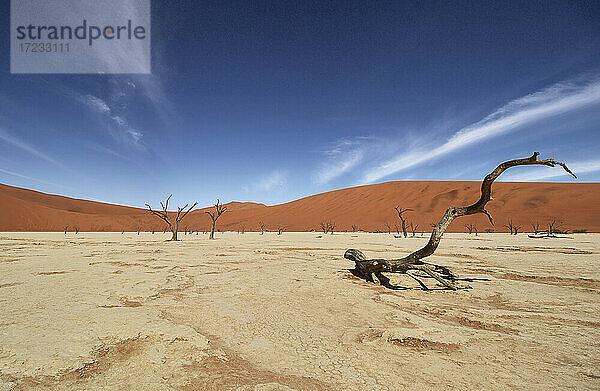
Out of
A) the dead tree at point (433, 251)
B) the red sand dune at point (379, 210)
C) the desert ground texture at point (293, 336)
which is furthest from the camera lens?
the red sand dune at point (379, 210)

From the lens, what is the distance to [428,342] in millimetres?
3609

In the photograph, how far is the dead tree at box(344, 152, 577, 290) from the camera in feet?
20.5

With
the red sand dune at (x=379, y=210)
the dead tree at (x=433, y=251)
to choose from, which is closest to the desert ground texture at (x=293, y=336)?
the dead tree at (x=433, y=251)

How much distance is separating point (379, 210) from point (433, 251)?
5966 centimetres

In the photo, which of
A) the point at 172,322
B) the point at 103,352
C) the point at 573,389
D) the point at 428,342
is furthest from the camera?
the point at 172,322

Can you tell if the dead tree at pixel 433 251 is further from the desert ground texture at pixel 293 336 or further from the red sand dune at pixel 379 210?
the red sand dune at pixel 379 210

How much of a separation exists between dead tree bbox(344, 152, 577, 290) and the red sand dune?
46.5 meters

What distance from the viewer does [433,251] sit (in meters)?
6.50

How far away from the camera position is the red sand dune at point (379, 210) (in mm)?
48250

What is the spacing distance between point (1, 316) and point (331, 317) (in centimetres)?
529

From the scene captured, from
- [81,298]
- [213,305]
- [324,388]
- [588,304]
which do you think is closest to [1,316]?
[81,298]

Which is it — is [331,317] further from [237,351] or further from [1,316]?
[1,316]

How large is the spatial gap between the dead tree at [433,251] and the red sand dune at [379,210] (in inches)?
1831

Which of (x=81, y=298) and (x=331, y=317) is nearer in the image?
(x=331, y=317)
